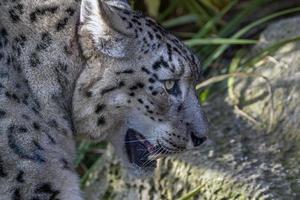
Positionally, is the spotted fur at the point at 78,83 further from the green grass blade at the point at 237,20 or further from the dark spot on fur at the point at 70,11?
the green grass blade at the point at 237,20

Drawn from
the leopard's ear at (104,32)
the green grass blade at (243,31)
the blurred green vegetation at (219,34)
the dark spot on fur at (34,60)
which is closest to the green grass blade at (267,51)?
the blurred green vegetation at (219,34)

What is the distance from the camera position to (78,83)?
140 inches

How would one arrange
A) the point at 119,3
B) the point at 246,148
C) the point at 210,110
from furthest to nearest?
the point at 210,110 → the point at 246,148 → the point at 119,3

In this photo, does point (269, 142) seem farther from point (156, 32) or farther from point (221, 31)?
point (221, 31)

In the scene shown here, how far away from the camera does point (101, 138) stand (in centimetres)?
372

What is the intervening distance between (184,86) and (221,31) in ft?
6.10

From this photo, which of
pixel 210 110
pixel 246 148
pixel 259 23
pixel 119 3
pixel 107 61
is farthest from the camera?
pixel 259 23

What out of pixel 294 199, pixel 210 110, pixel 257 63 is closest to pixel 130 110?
pixel 294 199

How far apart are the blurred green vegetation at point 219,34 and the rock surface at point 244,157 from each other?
0.39ft

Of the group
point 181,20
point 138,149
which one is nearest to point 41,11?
point 138,149

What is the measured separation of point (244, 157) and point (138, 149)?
2.16 feet

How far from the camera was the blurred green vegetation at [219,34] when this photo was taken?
16.6 ft

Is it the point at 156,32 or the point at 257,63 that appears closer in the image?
the point at 156,32

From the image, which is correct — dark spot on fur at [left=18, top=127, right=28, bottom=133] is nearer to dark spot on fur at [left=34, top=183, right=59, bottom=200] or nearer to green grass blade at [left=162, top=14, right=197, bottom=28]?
dark spot on fur at [left=34, top=183, right=59, bottom=200]
